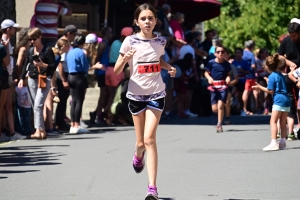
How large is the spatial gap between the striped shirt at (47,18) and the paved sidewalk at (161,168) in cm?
221

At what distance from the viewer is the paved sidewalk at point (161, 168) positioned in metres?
9.53

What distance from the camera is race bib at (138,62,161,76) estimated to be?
925cm

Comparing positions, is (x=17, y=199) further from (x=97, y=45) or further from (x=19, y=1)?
(x=19, y=1)

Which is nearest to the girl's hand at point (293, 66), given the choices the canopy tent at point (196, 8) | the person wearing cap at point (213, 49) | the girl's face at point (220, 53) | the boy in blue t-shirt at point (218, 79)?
the boy in blue t-shirt at point (218, 79)

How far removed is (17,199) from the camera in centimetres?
927

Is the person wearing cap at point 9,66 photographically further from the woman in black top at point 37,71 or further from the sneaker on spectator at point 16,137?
the woman in black top at point 37,71

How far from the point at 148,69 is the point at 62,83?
357 inches

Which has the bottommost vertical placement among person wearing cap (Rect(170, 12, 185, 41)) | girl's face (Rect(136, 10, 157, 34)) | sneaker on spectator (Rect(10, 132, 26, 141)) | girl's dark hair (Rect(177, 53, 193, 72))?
sneaker on spectator (Rect(10, 132, 26, 141))

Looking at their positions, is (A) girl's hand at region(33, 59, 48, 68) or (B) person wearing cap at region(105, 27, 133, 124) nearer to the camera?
(A) girl's hand at region(33, 59, 48, 68)

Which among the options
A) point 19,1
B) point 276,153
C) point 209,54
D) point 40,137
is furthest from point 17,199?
point 209,54

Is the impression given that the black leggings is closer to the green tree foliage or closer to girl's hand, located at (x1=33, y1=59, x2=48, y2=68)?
girl's hand, located at (x1=33, y1=59, x2=48, y2=68)

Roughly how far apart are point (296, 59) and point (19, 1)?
8808 mm

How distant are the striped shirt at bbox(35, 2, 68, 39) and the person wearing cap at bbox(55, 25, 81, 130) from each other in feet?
Result: 0.90

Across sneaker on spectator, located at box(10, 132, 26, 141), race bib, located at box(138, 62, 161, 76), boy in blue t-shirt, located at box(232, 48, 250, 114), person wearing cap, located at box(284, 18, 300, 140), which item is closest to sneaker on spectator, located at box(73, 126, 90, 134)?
sneaker on spectator, located at box(10, 132, 26, 141)
